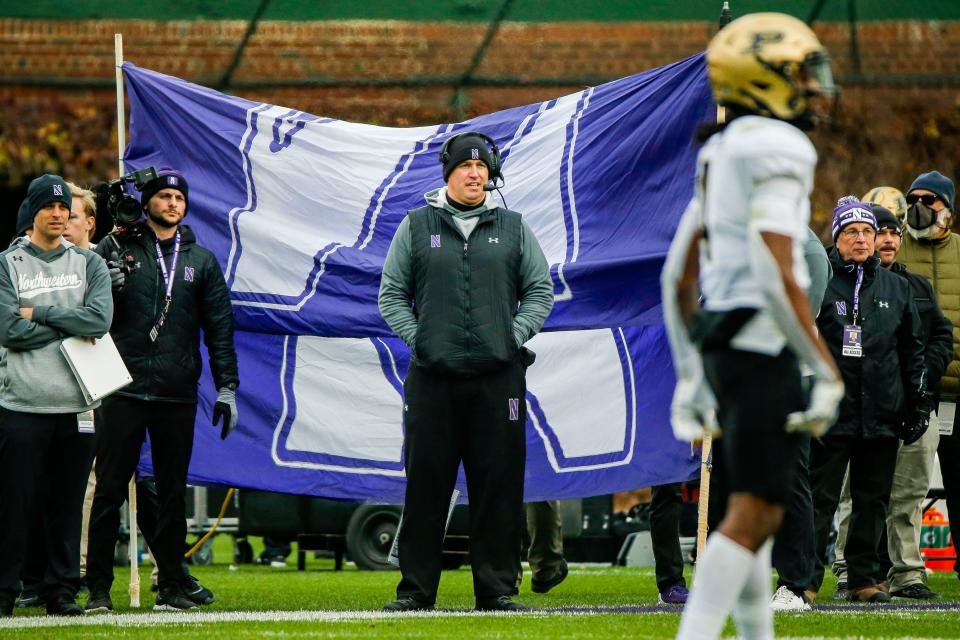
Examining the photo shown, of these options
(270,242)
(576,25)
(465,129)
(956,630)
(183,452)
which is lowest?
(956,630)

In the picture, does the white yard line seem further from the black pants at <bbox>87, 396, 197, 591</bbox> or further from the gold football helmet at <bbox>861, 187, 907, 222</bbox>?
the gold football helmet at <bbox>861, 187, 907, 222</bbox>

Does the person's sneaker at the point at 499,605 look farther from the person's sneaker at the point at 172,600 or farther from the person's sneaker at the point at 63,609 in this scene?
the person's sneaker at the point at 63,609

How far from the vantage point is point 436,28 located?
1581cm

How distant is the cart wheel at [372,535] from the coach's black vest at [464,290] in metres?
5.20

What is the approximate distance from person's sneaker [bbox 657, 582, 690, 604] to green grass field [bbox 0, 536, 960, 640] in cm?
17

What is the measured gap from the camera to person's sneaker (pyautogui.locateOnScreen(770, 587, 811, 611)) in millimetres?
8266

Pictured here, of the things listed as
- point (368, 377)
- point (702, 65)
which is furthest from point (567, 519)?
point (702, 65)

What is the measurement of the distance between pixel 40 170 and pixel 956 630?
10.8 meters

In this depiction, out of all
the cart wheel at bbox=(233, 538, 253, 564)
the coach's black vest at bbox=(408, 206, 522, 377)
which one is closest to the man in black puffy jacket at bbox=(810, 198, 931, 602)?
the coach's black vest at bbox=(408, 206, 522, 377)

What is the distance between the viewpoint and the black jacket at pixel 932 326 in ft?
32.5

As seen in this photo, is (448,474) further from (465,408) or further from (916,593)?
(916,593)

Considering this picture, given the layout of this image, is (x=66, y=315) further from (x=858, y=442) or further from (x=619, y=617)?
(x=858, y=442)

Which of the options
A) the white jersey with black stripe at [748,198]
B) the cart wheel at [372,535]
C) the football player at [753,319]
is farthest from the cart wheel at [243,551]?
the white jersey with black stripe at [748,198]

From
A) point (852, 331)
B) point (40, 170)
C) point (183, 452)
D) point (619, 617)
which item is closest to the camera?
point (619, 617)
